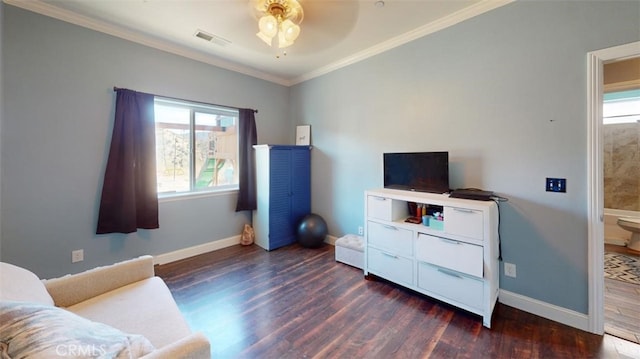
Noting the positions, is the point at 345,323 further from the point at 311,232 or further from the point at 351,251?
the point at 311,232

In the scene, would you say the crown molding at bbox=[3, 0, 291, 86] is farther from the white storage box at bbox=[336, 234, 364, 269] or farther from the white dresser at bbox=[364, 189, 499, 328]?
the white storage box at bbox=[336, 234, 364, 269]

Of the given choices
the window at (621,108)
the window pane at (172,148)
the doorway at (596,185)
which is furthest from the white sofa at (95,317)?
the window at (621,108)

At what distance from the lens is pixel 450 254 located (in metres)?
2.08

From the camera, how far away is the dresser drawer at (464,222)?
76.9 inches

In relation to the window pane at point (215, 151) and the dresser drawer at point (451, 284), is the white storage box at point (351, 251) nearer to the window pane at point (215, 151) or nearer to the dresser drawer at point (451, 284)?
the dresser drawer at point (451, 284)

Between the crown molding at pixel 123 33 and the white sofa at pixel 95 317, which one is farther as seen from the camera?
the crown molding at pixel 123 33

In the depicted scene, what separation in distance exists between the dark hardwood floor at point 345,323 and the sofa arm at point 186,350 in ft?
2.78

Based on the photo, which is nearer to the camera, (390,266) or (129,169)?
(390,266)

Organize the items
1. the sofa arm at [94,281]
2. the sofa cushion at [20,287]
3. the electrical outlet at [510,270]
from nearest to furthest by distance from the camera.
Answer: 1. the sofa cushion at [20,287]
2. the sofa arm at [94,281]
3. the electrical outlet at [510,270]

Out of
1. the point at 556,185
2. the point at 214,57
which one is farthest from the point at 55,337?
the point at 214,57

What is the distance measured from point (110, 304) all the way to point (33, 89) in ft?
7.50

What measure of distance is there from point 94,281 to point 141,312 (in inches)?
18.7

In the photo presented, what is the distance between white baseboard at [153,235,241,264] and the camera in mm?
3092

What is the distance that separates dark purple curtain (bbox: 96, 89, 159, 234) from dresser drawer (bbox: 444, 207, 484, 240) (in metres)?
3.22
